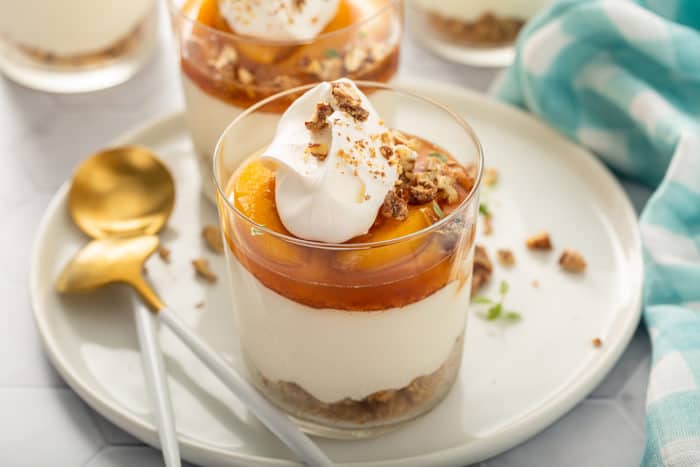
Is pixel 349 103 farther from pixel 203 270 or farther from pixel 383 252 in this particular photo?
pixel 203 270

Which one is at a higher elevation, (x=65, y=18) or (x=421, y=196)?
(x=421, y=196)

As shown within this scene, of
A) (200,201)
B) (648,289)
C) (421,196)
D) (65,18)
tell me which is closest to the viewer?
(421,196)

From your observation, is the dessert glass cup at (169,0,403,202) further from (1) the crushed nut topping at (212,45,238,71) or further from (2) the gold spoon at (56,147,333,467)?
(2) the gold spoon at (56,147,333,467)

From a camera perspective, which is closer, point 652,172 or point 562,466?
point 562,466

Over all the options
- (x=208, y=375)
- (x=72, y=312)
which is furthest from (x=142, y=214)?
(x=208, y=375)

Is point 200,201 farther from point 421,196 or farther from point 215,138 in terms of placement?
point 421,196

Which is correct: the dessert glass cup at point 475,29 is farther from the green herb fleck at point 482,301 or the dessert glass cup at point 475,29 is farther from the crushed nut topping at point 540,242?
the green herb fleck at point 482,301

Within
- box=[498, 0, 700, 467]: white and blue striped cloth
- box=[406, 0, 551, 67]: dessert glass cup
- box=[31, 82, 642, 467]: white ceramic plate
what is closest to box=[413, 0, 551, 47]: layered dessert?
box=[406, 0, 551, 67]: dessert glass cup
